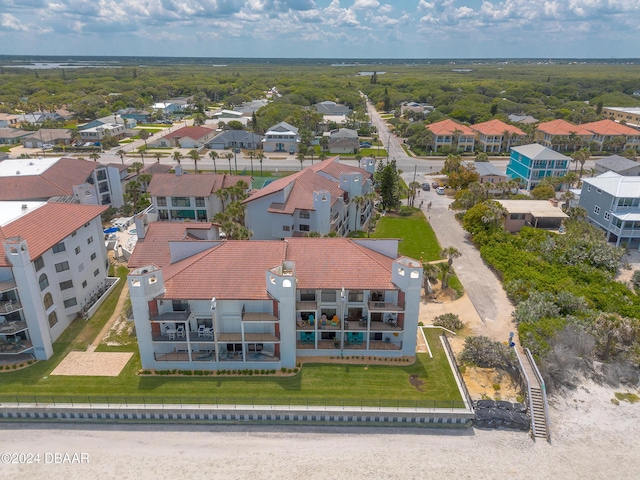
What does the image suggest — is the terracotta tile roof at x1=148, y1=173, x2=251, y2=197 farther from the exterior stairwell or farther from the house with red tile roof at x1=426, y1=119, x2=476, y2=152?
the house with red tile roof at x1=426, y1=119, x2=476, y2=152

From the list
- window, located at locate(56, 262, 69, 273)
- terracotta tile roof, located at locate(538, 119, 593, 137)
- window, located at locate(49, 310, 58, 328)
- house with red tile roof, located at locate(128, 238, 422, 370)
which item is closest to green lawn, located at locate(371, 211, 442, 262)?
house with red tile roof, located at locate(128, 238, 422, 370)

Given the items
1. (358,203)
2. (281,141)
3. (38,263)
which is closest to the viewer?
(38,263)

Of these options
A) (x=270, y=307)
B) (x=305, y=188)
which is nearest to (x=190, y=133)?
(x=305, y=188)

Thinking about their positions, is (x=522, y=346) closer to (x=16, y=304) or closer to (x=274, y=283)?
(x=274, y=283)

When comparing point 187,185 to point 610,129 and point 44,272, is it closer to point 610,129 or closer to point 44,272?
point 44,272

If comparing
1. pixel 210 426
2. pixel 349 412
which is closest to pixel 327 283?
pixel 349 412
